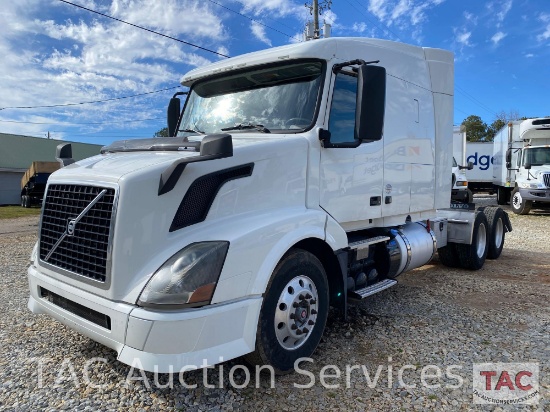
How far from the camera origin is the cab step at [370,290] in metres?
3.96

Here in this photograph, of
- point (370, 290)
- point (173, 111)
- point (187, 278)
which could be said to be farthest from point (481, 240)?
point (187, 278)

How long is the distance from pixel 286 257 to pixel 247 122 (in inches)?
53.3

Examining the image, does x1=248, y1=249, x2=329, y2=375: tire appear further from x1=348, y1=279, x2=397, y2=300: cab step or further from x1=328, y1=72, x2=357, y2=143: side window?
x1=328, y1=72, x2=357, y2=143: side window

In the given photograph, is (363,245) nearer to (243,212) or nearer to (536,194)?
(243,212)

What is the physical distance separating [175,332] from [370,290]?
2331mm

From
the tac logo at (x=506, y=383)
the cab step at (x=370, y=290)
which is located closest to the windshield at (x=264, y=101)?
the cab step at (x=370, y=290)

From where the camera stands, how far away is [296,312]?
316 centimetres

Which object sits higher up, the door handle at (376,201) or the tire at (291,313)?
the door handle at (376,201)

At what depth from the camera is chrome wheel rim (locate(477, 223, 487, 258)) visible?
705cm

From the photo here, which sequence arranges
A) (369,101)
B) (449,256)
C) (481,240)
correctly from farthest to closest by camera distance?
(481,240) → (449,256) → (369,101)

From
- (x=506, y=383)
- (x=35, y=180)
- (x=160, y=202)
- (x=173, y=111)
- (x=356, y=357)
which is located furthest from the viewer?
(x=35, y=180)

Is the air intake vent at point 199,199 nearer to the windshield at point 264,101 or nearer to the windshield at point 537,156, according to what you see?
the windshield at point 264,101

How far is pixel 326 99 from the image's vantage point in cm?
353

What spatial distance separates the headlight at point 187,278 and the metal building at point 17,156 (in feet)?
115
